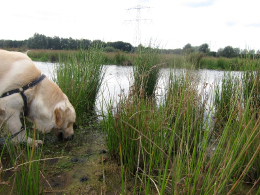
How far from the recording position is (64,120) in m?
2.56

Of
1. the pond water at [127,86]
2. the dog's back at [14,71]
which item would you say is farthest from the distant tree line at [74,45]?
the dog's back at [14,71]

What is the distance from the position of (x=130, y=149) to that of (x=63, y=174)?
798mm

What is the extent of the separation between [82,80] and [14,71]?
1435mm

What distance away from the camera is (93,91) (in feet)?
14.3

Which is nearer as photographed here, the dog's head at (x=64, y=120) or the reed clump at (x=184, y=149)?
the reed clump at (x=184, y=149)

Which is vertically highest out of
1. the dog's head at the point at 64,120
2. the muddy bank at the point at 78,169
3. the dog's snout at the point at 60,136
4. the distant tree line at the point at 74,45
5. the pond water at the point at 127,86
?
the distant tree line at the point at 74,45

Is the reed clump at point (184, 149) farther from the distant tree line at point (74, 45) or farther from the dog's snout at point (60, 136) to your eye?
the distant tree line at point (74, 45)

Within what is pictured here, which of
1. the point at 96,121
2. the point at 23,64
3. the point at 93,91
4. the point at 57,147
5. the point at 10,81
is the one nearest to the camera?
the point at 10,81

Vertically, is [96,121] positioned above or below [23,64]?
below

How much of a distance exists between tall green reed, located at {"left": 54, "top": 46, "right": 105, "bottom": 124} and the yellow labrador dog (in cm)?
78

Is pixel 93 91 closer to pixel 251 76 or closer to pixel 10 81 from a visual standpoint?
pixel 10 81

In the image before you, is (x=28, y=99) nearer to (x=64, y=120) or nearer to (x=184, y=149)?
(x=64, y=120)

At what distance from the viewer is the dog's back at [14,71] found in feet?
7.38

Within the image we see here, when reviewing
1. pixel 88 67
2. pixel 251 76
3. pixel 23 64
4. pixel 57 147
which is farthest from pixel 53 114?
pixel 251 76
